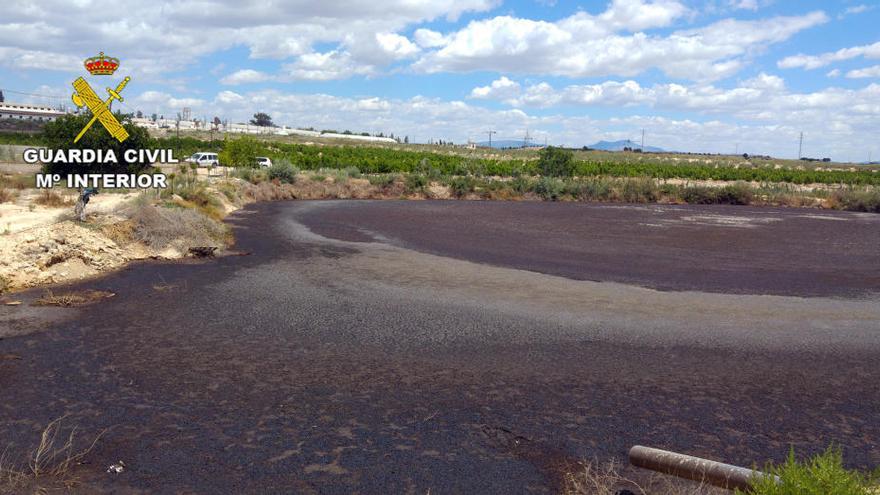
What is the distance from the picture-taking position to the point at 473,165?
70.8 m

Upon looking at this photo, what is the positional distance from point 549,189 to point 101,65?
37.2 meters

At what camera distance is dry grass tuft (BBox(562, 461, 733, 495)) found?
5895 millimetres

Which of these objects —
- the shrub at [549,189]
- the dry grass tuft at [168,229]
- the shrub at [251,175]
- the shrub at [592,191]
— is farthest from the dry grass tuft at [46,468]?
the shrub at [592,191]

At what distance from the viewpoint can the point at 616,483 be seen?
626cm

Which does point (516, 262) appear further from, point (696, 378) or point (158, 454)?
point (158, 454)

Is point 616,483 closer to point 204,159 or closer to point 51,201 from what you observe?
point 51,201

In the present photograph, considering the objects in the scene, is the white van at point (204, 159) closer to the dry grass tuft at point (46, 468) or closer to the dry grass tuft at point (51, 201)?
the dry grass tuft at point (51, 201)

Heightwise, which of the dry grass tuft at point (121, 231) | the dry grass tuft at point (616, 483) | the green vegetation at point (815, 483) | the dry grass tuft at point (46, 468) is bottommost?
the dry grass tuft at point (46, 468)

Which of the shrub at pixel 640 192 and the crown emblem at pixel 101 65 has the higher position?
the crown emblem at pixel 101 65

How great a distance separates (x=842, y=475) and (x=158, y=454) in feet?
18.8

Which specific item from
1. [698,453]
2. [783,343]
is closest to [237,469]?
[698,453]

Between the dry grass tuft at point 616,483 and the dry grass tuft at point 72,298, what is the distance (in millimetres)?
10083

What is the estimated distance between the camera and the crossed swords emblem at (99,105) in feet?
80.2

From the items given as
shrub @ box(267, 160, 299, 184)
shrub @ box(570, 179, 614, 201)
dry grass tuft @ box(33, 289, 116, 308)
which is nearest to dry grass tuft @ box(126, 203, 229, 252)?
dry grass tuft @ box(33, 289, 116, 308)
